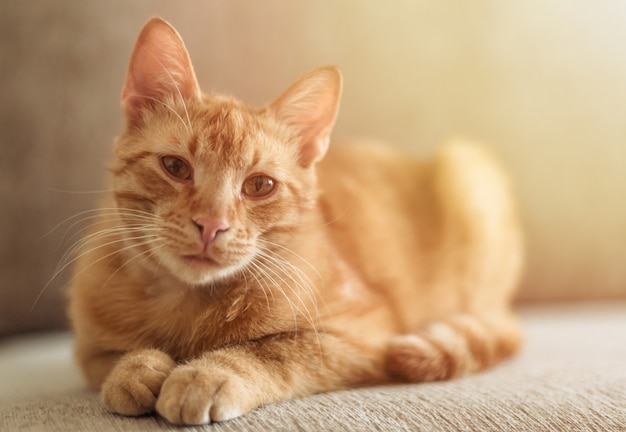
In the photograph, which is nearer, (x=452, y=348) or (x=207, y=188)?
(x=207, y=188)

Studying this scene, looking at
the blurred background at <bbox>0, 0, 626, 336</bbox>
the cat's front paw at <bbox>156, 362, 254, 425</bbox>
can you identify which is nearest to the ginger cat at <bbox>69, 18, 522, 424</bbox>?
the cat's front paw at <bbox>156, 362, 254, 425</bbox>

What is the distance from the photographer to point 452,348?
1.60m

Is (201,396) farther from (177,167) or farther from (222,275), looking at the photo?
(177,167)

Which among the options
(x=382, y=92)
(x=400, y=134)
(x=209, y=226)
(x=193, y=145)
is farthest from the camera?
(x=400, y=134)

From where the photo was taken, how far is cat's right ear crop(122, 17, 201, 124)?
1419mm

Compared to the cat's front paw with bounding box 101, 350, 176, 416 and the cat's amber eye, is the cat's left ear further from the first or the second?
the cat's front paw with bounding box 101, 350, 176, 416

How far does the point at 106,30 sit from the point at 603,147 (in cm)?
192

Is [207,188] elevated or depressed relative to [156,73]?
depressed

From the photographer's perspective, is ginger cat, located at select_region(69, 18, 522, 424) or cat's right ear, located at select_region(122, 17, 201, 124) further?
cat's right ear, located at select_region(122, 17, 201, 124)

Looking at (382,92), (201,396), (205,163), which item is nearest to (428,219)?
(382,92)

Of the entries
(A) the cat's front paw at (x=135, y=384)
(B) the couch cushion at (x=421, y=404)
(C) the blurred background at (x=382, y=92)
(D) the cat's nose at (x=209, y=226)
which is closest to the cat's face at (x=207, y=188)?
A: (D) the cat's nose at (x=209, y=226)

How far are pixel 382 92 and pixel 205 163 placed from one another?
3.92 feet

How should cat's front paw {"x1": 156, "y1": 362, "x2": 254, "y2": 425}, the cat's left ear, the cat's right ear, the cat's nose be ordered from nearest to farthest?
cat's front paw {"x1": 156, "y1": 362, "x2": 254, "y2": 425} → the cat's nose → the cat's right ear → the cat's left ear

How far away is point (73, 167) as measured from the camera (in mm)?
2066
